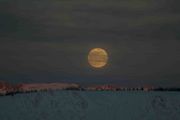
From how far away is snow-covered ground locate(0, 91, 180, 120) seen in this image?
290 ft

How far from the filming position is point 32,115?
8762 cm

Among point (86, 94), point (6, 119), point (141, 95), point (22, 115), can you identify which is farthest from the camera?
point (86, 94)

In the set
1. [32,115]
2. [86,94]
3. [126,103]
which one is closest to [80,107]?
[126,103]

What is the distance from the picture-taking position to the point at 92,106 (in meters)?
104

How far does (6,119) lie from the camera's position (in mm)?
77000

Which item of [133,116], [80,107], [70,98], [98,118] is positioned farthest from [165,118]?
[70,98]

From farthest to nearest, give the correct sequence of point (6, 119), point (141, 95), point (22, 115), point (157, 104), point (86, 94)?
point (86, 94) < point (141, 95) < point (157, 104) < point (22, 115) < point (6, 119)

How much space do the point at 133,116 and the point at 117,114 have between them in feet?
14.5

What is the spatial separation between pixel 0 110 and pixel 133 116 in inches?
854

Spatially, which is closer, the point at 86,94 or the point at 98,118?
the point at 98,118

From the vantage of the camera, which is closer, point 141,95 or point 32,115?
point 32,115

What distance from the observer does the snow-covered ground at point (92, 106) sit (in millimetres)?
88438

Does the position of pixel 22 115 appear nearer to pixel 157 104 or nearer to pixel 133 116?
pixel 133 116

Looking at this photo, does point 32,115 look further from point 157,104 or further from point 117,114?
point 157,104
